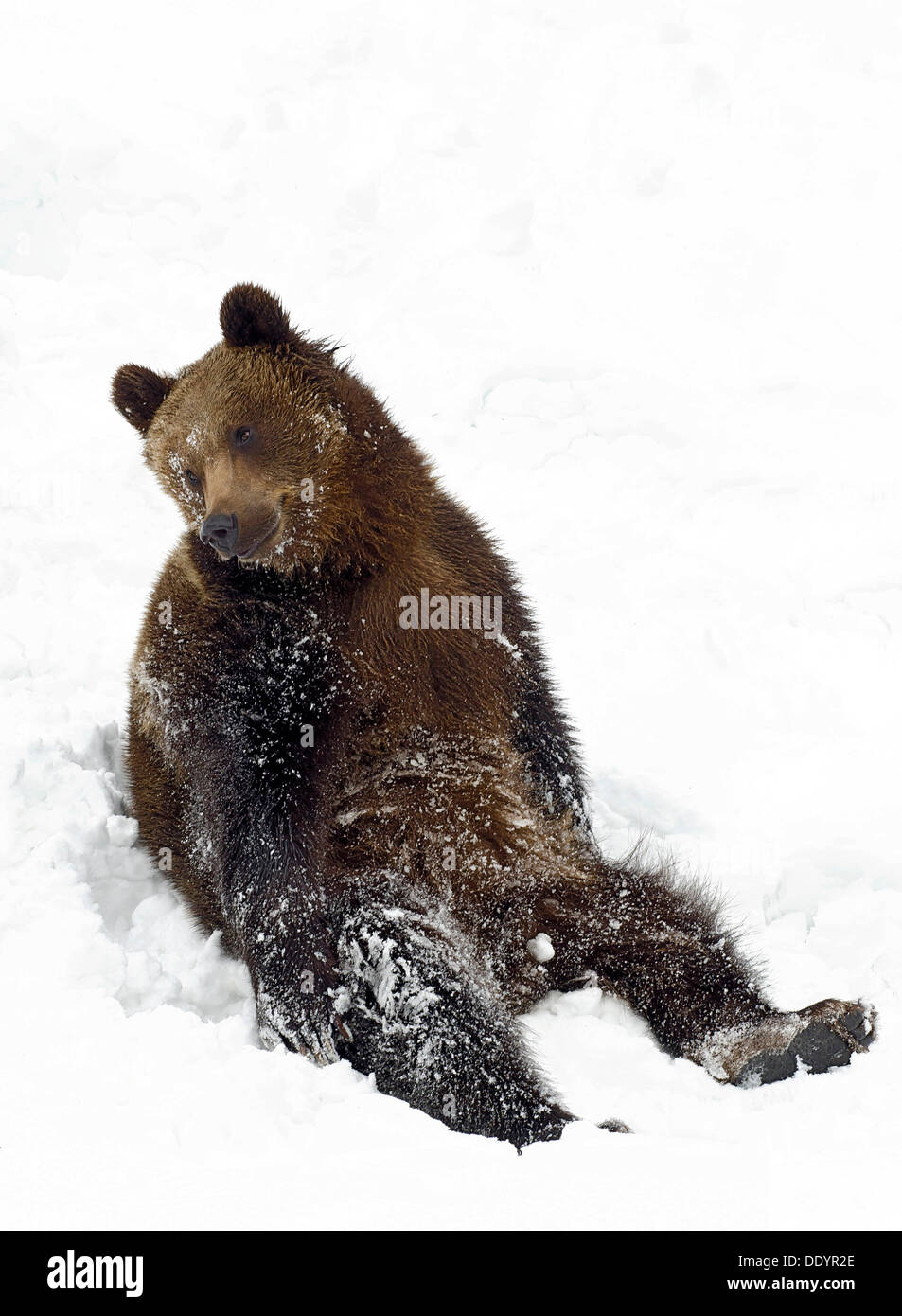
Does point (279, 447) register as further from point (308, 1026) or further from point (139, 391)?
point (308, 1026)

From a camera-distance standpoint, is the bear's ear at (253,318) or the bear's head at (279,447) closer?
the bear's head at (279,447)

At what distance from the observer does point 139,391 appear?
4.65 m

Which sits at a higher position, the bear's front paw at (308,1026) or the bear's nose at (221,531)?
the bear's nose at (221,531)

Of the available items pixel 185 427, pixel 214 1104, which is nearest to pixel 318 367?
pixel 185 427

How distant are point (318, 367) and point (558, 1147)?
8.89ft

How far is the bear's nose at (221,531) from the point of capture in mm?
3902

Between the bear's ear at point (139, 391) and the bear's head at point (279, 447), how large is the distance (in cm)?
14

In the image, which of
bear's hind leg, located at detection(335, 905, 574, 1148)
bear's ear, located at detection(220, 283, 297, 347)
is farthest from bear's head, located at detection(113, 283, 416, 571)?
bear's hind leg, located at detection(335, 905, 574, 1148)

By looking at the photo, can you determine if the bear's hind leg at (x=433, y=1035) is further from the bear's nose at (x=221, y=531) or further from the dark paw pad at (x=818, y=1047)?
the bear's nose at (x=221, y=531)

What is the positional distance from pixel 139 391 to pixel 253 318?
561 millimetres

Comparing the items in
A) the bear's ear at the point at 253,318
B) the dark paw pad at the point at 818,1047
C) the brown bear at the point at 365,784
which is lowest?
the dark paw pad at the point at 818,1047

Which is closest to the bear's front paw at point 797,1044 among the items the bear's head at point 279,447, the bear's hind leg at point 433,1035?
the bear's hind leg at point 433,1035

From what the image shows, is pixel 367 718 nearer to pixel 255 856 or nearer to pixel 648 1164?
pixel 255 856

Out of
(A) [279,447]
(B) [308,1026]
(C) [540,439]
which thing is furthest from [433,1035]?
(C) [540,439]
